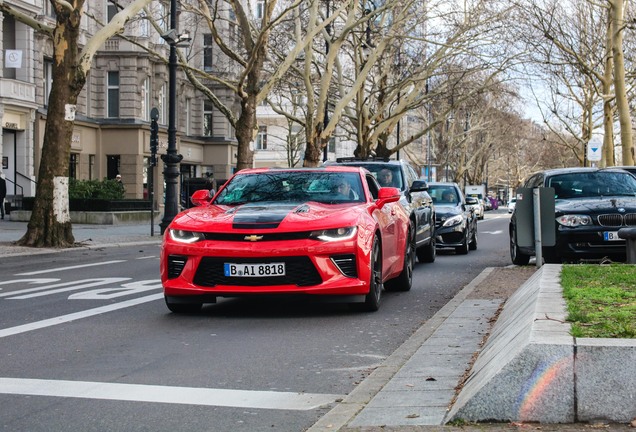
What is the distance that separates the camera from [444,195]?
2400 centimetres

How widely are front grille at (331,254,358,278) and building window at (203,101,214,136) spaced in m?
56.4

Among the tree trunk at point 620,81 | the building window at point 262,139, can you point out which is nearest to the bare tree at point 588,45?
the tree trunk at point 620,81

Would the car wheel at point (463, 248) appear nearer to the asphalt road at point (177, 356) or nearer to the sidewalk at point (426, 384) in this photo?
the asphalt road at point (177, 356)

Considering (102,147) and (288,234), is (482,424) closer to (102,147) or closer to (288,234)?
(288,234)

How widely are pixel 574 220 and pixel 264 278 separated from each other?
6.77m

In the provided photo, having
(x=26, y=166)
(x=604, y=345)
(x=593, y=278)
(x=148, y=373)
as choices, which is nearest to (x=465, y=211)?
(x=593, y=278)

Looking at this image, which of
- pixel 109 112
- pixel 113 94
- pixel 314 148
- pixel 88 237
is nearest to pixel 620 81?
pixel 314 148

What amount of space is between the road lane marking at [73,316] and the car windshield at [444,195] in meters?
12.2

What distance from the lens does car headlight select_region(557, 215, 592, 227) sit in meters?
15.2

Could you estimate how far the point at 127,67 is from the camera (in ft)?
169

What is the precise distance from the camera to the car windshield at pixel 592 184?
53.9ft

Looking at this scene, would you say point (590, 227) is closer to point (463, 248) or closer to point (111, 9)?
point (463, 248)

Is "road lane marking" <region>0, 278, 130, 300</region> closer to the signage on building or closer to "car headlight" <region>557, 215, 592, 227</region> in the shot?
"car headlight" <region>557, 215, 592, 227</region>

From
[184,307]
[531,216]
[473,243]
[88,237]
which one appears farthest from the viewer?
[88,237]
